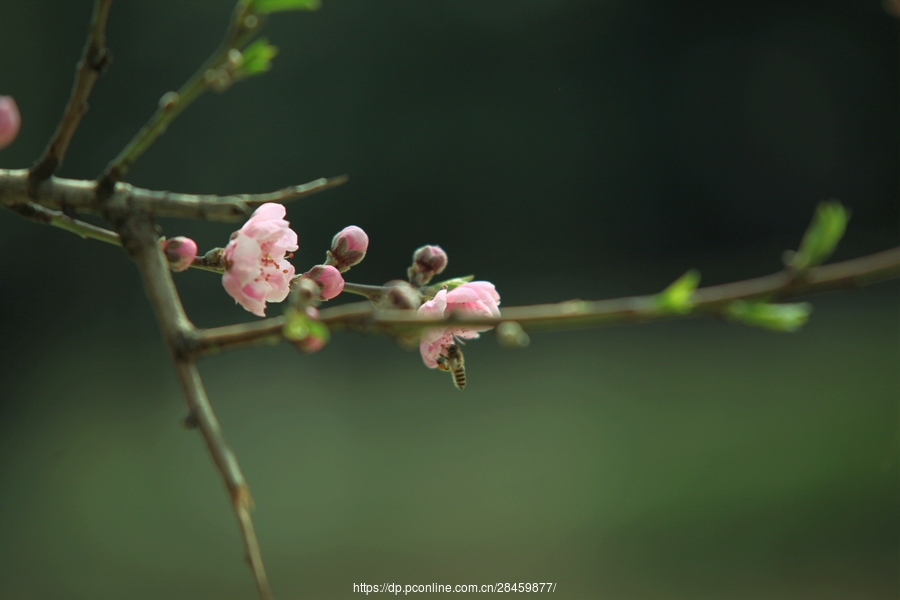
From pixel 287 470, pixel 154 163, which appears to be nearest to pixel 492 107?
pixel 154 163

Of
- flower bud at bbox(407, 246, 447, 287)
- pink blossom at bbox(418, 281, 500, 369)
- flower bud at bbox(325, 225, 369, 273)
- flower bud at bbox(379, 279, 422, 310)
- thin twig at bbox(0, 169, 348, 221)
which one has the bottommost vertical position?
flower bud at bbox(379, 279, 422, 310)

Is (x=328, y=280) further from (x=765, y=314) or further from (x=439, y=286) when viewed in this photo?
(x=765, y=314)

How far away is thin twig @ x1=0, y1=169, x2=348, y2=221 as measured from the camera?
21 centimetres

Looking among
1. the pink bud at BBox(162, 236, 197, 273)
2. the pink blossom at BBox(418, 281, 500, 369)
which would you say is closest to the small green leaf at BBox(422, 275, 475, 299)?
the pink blossom at BBox(418, 281, 500, 369)

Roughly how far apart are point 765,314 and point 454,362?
0.20 meters

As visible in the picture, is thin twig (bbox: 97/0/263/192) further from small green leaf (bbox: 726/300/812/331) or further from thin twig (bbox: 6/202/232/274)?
small green leaf (bbox: 726/300/812/331)

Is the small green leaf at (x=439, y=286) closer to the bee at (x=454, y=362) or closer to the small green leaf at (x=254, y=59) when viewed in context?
the bee at (x=454, y=362)

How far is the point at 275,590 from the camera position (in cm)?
252

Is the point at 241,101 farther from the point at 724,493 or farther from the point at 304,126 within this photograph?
the point at 724,493

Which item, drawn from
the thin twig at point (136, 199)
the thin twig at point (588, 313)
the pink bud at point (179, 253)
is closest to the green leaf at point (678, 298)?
the thin twig at point (588, 313)

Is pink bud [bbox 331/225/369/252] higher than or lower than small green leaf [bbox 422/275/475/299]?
higher

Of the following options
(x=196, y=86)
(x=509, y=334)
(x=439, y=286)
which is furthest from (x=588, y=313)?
(x=439, y=286)

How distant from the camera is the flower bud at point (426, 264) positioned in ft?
1.31

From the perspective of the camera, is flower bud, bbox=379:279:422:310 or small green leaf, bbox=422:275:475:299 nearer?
flower bud, bbox=379:279:422:310
